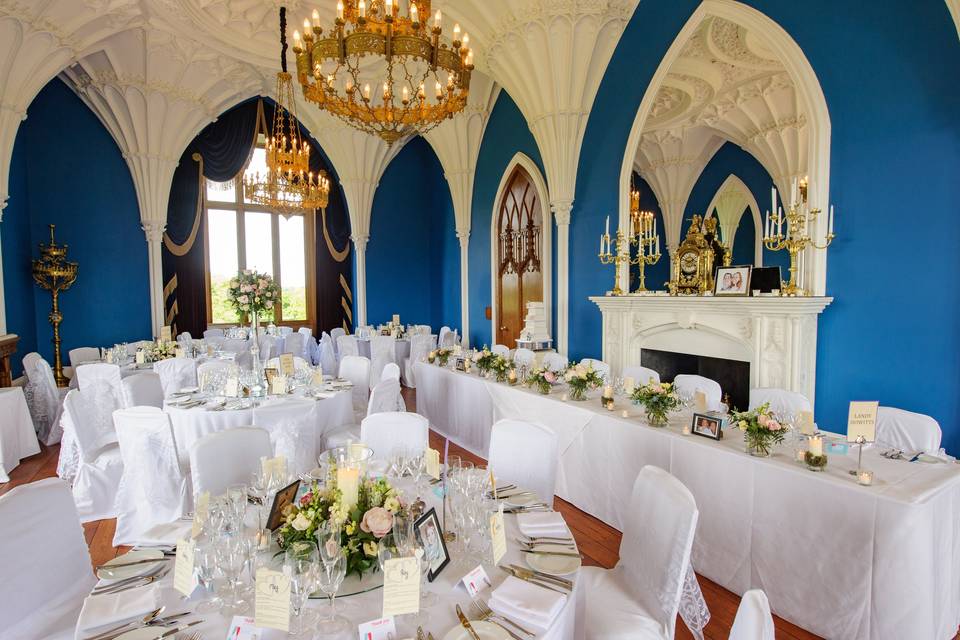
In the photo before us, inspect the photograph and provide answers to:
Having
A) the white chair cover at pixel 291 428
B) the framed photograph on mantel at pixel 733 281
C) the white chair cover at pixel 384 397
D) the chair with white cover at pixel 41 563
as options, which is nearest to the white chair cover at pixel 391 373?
the white chair cover at pixel 384 397

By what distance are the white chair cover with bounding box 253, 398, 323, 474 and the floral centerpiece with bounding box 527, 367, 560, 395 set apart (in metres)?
2.25

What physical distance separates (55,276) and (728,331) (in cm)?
1122

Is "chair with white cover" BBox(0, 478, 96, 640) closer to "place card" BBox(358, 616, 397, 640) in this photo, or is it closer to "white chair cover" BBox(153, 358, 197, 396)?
"place card" BBox(358, 616, 397, 640)

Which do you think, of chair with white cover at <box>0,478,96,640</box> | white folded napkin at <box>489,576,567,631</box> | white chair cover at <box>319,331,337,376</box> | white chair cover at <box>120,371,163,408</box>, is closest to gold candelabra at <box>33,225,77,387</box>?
white chair cover at <box>120,371,163,408</box>

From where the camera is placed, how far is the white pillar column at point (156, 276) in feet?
34.4

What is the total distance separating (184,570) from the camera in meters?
1.68

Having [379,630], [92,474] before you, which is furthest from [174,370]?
[379,630]

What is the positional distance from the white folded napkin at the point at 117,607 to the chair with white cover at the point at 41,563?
356mm

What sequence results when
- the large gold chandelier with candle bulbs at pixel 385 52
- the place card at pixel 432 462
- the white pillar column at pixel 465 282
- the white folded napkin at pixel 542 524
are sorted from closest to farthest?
the white folded napkin at pixel 542 524 → the place card at pixel 432 462 → the large gold chandelier with candle bulbs at pixel 385 52 → the white pillar column at pixel 465 282

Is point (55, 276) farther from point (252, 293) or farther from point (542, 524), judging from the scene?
point (542, 524)

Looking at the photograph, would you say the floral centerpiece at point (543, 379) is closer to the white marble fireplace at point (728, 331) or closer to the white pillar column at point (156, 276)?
the white marble fireplace at point (728, 331)

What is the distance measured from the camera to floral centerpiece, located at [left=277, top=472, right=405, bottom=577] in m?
1.79

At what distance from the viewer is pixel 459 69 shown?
3.91 m

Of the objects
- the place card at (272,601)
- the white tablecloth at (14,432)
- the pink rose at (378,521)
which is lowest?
the white tablecloth at (14,432)
